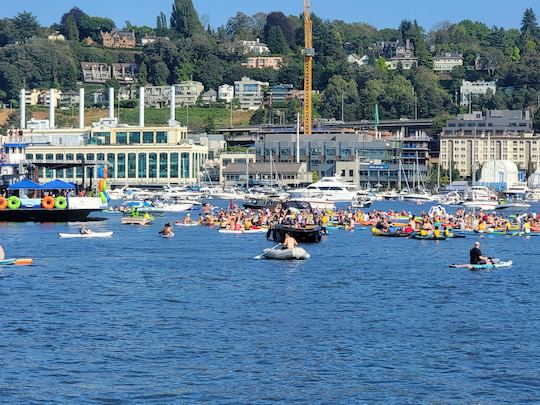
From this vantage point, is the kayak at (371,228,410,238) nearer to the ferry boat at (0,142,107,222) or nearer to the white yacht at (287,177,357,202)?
the ferry boat at (0,142,107,222)

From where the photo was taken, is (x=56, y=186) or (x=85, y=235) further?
(x=56, y=186)

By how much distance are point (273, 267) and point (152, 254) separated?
43.2ft

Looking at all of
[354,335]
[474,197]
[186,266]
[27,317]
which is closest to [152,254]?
[186,266]

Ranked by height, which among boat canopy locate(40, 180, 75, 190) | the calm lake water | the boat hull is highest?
boat canopy locate(40, 180, 75, 190)

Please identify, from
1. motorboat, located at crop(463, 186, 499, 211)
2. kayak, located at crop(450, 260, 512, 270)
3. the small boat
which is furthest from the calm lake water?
motorboat, located at crop(463, 186, 499, 211)

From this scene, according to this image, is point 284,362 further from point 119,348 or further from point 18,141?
point 18,141

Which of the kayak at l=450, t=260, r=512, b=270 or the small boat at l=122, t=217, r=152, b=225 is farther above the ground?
the small boat at l=122, t=217, r=152, b=225

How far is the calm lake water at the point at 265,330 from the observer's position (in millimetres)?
40906

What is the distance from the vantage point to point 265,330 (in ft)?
167

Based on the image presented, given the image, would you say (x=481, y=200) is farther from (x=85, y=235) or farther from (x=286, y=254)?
(x=286, y=254)

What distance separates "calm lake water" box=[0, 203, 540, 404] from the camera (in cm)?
4091

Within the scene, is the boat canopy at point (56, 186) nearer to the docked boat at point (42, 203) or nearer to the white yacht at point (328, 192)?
the docked boat at point (42, 203)

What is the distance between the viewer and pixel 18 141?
407ft

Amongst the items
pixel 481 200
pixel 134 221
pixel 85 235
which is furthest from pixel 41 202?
pixel 481 200
